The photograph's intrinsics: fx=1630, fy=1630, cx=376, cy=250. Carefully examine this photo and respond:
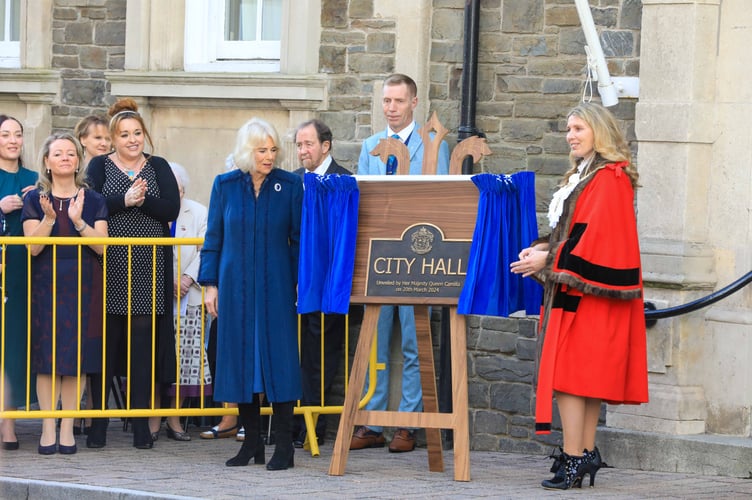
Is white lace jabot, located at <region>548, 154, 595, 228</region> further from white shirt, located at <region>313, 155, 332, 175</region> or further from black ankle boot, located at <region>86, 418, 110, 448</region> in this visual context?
black ankle boot, located at <region>86, 418, 110, 448</region>

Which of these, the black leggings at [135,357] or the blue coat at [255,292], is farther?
the black leggings at [135,357]

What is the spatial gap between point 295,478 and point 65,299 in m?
1.83

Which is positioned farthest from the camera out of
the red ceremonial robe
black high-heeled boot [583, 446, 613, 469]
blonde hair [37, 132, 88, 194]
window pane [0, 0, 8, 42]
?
window pane [0, 0, 8, 42]

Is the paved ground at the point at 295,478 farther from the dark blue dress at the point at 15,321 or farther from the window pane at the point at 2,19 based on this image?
the window pane at the point at 2,19

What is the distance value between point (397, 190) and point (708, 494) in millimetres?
2197

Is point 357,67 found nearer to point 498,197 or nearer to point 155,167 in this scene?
point 155,167

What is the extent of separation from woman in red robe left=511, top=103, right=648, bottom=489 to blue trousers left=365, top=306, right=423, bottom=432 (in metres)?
1.73

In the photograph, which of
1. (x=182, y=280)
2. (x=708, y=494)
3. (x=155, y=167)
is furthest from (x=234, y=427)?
(x=708, y=494)

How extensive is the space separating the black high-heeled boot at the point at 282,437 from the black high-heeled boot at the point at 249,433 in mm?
112

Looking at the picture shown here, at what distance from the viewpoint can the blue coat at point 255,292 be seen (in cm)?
858

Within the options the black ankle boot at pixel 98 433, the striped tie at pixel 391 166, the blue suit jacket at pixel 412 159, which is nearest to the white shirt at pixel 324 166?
the blue suit jacket at pixel 412 159

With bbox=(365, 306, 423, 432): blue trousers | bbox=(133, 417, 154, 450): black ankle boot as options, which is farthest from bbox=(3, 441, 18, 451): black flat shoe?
bbox=(365, 306, 423, 432): blue trousers

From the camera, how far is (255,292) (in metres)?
8.59

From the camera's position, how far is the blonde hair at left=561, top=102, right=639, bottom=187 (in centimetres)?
806
